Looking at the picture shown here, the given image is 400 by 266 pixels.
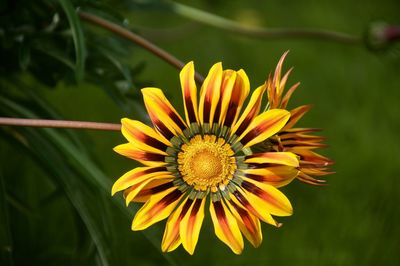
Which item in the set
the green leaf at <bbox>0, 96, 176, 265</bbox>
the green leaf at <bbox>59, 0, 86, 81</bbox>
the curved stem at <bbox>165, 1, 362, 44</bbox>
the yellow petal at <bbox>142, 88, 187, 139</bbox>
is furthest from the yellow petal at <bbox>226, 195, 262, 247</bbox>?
the curved stem at <bbox>165, 1, 362, 44</bbox>

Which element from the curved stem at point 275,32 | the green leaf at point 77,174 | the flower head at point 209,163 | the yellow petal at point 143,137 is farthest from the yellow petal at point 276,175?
the curved stem at point 275,32

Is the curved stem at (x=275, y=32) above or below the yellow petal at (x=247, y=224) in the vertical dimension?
above

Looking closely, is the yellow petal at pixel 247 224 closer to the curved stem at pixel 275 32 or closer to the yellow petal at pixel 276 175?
the yellow petal at pixel 276 175

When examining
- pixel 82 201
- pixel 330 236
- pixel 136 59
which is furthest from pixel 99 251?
pixel 136 59

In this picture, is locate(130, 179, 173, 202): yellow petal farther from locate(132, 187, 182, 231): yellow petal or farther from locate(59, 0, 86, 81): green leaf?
locate(59, 0, 86, 81): green leaf

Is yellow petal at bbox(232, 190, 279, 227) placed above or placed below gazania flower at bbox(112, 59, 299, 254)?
below

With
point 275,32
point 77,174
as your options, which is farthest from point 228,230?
point 275,32

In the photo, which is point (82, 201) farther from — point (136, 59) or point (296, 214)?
point (136, 59)

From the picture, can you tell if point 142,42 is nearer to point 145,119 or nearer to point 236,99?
point 145,119
